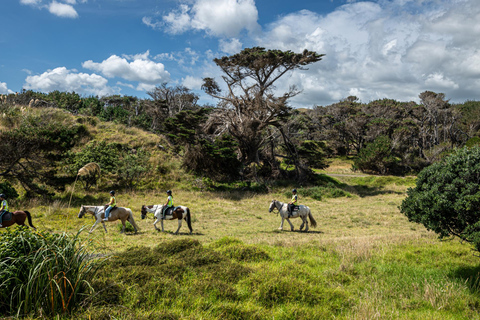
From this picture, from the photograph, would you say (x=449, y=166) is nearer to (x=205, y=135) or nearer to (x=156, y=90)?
(x=205, y=135)

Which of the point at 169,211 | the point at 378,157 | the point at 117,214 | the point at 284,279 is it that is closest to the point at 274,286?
the point at 284,279

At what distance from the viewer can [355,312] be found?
5.07 metres

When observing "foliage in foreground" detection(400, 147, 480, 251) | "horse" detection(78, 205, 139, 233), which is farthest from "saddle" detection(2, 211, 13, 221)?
"foliage in foreground" detection(400, 147, 480, 251)

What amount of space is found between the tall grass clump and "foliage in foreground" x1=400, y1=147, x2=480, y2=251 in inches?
307

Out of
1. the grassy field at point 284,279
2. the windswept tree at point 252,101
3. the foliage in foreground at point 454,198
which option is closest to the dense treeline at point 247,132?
the windswept tree at point 252,101

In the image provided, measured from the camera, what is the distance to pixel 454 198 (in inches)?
260

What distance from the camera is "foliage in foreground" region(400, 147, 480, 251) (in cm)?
623

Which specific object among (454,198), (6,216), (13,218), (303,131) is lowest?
(13,218)

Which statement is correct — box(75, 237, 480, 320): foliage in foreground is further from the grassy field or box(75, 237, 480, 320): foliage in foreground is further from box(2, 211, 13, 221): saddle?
box(2, 211, 13, 221): saddle

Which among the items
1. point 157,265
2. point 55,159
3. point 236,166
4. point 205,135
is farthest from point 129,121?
point 157,265

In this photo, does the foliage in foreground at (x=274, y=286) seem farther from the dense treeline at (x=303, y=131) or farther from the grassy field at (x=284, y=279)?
the dense treeline at (x=303, y=131)

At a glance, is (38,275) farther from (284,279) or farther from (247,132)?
(247,132)

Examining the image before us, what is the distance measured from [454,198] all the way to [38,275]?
865cm

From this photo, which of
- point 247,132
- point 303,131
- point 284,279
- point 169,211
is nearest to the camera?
point 284,279
